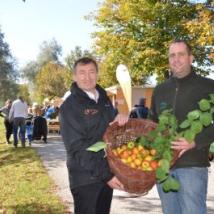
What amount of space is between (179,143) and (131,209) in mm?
4114

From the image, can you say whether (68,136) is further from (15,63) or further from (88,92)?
(15,63)

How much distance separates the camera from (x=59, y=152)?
53.4ft

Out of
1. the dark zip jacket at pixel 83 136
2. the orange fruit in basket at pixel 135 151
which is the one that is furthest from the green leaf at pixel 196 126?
the dark zip jacket at pixel 83 136

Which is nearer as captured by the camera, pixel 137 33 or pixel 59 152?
pixel 59 152

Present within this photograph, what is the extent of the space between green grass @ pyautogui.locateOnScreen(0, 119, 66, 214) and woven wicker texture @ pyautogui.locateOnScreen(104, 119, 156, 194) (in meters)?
3.67

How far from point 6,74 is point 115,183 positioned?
246 feet

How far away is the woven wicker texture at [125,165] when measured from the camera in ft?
11.4

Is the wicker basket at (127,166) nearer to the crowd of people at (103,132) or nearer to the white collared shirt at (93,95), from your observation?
the crowd of people at (103,132)

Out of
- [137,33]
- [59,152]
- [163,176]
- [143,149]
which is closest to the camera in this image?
[163,176]

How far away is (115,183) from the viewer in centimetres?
389

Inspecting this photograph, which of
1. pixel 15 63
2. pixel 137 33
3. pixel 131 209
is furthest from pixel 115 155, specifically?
pixel 15 63

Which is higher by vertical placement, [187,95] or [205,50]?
[205,50]

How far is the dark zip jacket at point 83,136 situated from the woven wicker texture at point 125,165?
0.21 meters

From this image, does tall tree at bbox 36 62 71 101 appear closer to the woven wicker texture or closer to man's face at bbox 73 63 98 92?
man's face at bbox 73 63 98 92
